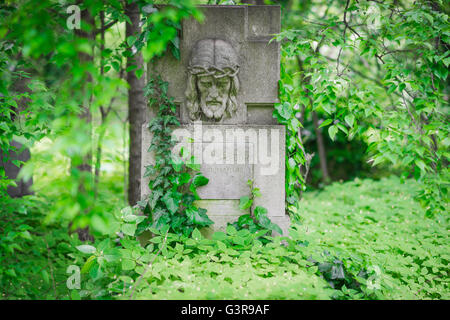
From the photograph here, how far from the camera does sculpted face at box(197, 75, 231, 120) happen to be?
3102 mm

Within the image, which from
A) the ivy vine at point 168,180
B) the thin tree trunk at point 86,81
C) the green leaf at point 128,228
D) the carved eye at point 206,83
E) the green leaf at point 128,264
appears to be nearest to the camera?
the thin tree trunk at point 86,81

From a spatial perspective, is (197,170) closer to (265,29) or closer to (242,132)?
(242,132)

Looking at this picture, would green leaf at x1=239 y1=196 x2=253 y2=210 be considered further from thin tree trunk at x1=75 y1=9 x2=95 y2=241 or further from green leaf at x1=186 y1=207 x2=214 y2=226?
thin tree trunk at x1=75 y1=9 x2=95 y2=241

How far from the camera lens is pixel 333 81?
3016 mm

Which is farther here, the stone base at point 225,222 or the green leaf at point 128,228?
the stone base at point 225,222

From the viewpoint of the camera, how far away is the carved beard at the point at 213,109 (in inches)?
125

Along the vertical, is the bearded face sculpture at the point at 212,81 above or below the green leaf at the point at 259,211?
above

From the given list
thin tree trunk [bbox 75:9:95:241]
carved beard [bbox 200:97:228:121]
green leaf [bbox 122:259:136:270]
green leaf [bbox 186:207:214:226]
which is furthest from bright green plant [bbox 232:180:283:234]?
thin tree trunk [bbox 75:9:95:241]

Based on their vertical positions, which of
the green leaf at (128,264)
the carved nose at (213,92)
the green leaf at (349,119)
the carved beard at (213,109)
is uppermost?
the carved nose at (213,92)

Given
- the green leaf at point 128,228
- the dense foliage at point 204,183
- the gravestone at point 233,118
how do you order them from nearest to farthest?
the dense foliage at point 204,183, the green leaf at point 128,228, the gravestone at point 233,118

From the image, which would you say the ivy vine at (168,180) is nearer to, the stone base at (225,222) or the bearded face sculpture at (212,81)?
the stone base at (225,222)

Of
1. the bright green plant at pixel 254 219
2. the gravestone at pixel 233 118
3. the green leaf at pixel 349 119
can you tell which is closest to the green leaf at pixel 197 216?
the gravestone at pixel 233 118

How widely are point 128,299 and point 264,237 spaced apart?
1329 mm

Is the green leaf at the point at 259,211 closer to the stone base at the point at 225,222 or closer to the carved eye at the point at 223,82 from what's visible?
the stone base at the point at 225,222
